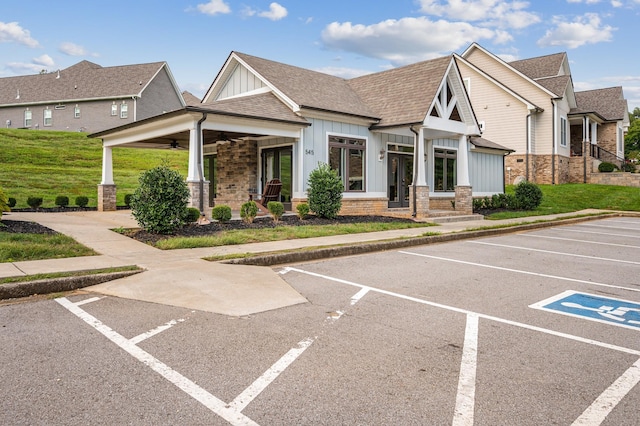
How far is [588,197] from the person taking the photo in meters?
26.4

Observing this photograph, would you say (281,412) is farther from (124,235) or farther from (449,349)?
(124,235)

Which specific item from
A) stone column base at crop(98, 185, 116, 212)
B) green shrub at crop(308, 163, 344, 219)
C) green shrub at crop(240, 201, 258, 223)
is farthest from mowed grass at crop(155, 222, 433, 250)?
stone column base at crop(98, 185, 116, 212)

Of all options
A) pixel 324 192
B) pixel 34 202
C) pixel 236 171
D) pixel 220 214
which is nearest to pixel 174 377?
pixel 220 214

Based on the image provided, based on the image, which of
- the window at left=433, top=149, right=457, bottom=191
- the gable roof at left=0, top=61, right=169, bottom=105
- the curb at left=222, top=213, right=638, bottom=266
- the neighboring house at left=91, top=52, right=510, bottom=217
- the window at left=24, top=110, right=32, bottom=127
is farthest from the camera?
the window at left=24, top=110, right=32, bottom=127

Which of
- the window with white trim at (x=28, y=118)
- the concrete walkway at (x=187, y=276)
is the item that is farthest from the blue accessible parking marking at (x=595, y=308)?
the window with white trim at (x=28, y=118)

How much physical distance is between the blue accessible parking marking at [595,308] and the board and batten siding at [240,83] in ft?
47.1

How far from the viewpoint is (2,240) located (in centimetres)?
904

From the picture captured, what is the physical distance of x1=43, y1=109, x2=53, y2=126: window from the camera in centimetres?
3966

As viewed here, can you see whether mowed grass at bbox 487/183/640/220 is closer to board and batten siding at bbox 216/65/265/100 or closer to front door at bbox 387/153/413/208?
front door at bbox 387/153/413/208

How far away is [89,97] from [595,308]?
40.5 meters

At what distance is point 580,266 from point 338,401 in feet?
24.5

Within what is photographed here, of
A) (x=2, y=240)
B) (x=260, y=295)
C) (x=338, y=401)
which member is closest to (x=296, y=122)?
(x=2, y=240)

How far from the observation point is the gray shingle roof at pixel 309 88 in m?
16.9

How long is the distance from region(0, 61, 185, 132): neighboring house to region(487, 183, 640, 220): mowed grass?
28.7m
